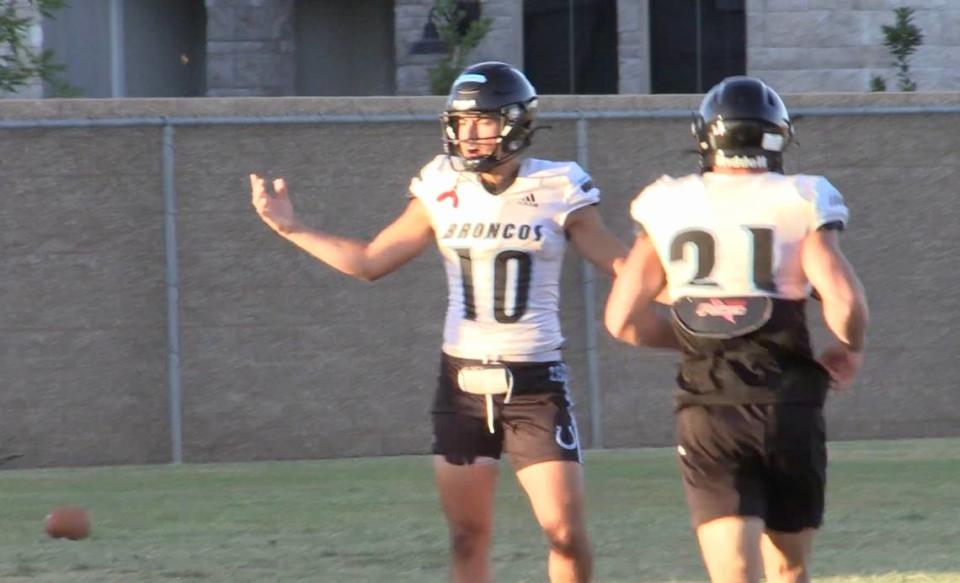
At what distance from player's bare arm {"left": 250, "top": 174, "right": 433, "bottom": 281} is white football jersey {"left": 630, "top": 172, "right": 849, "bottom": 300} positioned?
1296 millimetres

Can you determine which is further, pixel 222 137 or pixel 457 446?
pixel 222 137

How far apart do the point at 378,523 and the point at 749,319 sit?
4.38 m

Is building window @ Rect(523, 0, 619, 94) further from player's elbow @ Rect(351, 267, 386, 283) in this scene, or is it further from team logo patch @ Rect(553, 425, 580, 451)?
team logo patch @ Rect(553, 425, 580, 451)

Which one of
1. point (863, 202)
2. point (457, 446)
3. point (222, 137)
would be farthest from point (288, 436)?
point (457, 446)

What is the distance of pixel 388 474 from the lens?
34.6 feet

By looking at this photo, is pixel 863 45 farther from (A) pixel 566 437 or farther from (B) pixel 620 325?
(B) pixel 620 325

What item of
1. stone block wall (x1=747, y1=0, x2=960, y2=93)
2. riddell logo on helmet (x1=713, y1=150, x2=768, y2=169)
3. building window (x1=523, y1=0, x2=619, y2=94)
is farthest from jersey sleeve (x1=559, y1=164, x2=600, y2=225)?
building window (x1=523, y1=0, x2=619, y2=94)

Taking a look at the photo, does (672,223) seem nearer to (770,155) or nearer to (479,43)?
(770,155)

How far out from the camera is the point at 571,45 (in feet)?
60.7

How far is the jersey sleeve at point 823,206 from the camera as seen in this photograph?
4508 millimetres

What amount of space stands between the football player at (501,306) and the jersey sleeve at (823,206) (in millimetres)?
1096

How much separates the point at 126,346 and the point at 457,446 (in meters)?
6.14

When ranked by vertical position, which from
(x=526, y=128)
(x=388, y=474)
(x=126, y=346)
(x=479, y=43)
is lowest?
(x=388, y=474)

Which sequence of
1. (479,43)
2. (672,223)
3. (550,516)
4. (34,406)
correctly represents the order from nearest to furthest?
(672,223)
(550,516)
(34,406)
(479,43)
